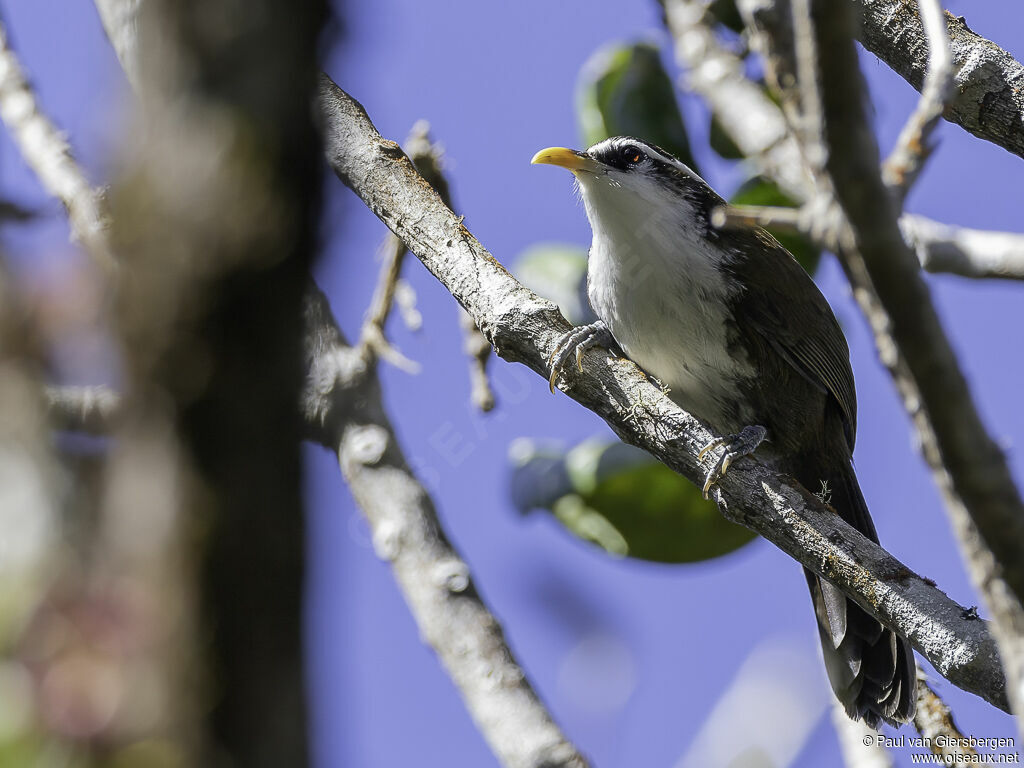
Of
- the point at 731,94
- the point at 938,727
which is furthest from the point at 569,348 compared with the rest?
the point at 938,727

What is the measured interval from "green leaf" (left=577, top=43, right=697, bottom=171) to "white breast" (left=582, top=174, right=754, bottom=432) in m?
0.50

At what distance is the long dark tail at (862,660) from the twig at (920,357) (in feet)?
5.85

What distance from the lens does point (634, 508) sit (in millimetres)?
4109

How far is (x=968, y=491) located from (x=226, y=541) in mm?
1153

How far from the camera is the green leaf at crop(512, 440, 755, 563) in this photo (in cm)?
411

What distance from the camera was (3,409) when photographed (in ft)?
3.78

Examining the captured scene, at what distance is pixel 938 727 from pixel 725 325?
65.0 inches

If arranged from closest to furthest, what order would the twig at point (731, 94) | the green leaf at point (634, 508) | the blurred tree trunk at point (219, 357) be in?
the blurred tree trunk at point (219, 357), the twig at point (731, 94), the green leaf at point (634, 508)

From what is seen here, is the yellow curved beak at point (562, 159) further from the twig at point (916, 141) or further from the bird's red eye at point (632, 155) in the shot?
the twig at point (916, 141)

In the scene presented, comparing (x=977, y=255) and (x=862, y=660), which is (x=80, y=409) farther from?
(x=862, y=660)

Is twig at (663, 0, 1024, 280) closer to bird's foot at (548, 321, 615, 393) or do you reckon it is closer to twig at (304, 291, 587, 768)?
bird's foot at (548, 321, 615, 393)

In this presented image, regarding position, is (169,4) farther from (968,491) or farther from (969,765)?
(969,765)

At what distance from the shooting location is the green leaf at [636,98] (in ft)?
14.3

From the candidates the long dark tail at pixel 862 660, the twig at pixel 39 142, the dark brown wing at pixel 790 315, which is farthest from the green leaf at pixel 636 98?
the twig at pixel 39 142
